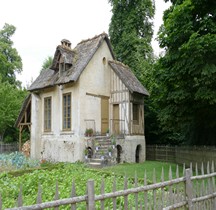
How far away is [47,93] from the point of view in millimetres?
23328

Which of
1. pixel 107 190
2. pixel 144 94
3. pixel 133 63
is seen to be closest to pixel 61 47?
pixel 144 94

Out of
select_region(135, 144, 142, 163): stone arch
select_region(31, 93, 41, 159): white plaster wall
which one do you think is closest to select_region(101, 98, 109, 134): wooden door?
select_region(135, 144, 142, 163): stone arch

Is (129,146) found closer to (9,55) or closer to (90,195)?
(90,195)

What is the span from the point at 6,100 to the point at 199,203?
2881 cm

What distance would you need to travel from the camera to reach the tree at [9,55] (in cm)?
4592

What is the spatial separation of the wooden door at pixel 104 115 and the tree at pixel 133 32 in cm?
870

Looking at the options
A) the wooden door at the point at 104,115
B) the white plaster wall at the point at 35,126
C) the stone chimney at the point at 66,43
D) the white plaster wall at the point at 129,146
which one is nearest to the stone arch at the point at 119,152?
the white plaster wall at the point at 129,146

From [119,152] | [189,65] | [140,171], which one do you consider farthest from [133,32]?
[189,65]

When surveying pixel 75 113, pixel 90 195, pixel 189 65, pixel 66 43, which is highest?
pixel 66 43

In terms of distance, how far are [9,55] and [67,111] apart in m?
30.6

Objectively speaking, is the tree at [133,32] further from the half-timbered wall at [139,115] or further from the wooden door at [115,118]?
the wooden door at [115,118]

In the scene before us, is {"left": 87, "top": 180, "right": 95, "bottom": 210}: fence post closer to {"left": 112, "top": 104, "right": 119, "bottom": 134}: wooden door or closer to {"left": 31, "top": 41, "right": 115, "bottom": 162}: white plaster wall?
{"left": 31, "top": 41, "right": 115, "bottom": 162}: white plaster wall

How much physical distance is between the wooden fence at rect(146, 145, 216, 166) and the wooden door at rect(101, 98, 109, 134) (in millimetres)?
4654

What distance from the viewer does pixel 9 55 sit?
47688 millimetres
